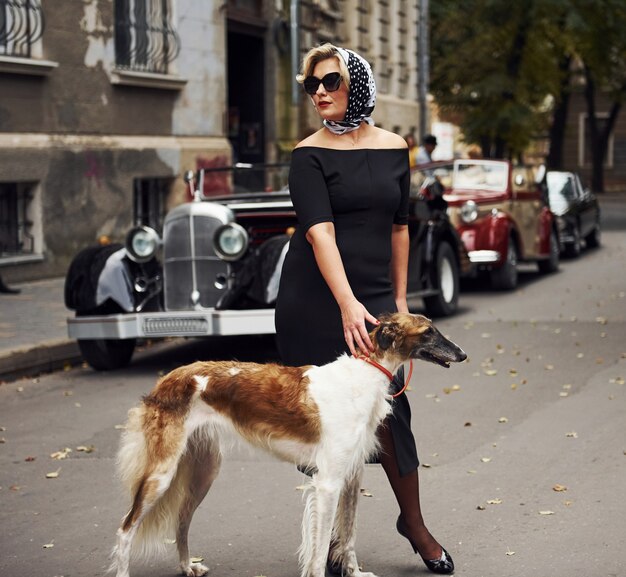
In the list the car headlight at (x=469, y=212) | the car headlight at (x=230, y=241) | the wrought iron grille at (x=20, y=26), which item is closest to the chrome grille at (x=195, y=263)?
the car headlight at (x=230, y=241)

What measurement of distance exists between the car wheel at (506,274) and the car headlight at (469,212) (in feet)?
2.15

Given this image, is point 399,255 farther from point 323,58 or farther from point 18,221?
point 18,221

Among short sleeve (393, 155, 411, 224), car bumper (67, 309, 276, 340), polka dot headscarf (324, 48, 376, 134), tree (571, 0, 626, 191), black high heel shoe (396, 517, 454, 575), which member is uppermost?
tree (571, 0, 626, 191)

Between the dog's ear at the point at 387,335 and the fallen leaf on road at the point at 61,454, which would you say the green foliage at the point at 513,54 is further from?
the dog's ear at the point at 387,335

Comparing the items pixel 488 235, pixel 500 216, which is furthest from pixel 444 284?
pixel 500 216

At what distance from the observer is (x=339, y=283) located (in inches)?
185

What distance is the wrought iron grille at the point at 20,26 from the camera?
16.3 m

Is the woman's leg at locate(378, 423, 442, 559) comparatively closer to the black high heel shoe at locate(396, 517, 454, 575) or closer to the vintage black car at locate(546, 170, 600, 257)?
the black high heel shoe at locate(396, 517, 454, 575)

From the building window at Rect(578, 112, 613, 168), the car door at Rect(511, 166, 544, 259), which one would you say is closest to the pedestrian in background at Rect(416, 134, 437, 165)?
the car door at Rect(511, 166, 544, 259)

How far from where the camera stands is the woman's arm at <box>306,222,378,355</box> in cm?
465

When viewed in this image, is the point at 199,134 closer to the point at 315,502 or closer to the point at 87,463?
the point at 87,463

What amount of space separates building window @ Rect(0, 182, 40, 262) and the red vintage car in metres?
5.46

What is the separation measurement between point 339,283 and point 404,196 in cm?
52

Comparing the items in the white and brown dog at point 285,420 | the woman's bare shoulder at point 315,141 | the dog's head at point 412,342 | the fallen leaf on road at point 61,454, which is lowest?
the fallen leaf on road at point 61,454
